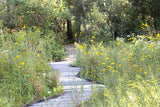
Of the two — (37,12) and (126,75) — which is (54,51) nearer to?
(37,12)

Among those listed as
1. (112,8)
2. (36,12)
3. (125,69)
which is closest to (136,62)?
(125,69)

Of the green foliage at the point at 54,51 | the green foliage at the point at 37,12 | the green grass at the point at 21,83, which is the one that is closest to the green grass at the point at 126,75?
the green grass at the point at 21,83

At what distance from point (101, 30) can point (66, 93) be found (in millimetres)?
8410

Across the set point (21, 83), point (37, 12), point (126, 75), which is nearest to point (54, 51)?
point (37, 12)

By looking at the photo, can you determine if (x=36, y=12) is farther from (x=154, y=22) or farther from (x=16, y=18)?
(x=154, y=22)

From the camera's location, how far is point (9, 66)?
4656mm

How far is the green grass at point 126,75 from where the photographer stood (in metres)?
3.19

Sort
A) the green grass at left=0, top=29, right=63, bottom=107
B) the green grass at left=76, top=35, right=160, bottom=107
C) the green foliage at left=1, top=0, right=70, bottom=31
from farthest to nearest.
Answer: the green foliage at left=1, top=0, right=70, bottom=31
the green grass at left=0, top=29, right=63, bottom=107
the green grass at left=76, top=35, right=160, bottom=107

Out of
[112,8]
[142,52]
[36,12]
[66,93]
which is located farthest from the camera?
[112,8]

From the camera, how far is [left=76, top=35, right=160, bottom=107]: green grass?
3.19 metres

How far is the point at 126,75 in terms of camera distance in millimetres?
4223

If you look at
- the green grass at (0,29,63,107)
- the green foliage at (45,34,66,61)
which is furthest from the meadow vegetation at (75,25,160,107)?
the green foliage at (45,34,66,61)

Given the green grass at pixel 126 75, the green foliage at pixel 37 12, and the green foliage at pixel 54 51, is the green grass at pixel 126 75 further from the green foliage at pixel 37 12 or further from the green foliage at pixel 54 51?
the green foliage at pixel 37 12

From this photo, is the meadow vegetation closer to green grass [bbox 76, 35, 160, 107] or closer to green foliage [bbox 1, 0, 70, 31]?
green grass [bbox 76, 35, 160, 107]
